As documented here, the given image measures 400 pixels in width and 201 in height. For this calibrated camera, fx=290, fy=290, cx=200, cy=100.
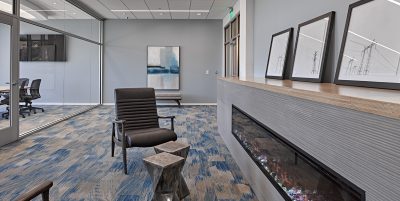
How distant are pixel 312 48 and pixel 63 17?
5.88 metres

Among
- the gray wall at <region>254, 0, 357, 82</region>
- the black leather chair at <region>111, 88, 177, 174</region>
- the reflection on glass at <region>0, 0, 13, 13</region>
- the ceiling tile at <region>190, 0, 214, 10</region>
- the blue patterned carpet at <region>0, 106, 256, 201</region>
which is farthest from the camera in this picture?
the ceiling tile at <region>190, 0, 214, 10</region>

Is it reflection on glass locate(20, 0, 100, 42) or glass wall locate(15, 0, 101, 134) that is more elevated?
reflection on glass locate(20, 0, 100, 42)

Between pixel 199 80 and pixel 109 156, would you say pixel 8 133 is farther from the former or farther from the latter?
pixel 199 80

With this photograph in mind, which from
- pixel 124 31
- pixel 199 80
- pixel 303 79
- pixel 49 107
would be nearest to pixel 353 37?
pixel 303 79

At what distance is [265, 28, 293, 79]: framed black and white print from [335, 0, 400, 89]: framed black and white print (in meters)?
1.23

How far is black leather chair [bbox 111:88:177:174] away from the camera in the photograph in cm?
316

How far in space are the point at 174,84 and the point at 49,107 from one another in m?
3.92

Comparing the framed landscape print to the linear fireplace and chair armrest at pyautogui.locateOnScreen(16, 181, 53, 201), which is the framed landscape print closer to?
the linear fireplace

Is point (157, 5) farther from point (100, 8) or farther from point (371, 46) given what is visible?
point (371, 46)

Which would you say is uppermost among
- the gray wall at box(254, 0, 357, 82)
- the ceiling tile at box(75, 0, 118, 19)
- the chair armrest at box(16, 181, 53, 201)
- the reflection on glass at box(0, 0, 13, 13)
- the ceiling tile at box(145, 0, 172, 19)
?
the ceiling tile at box(145, 0, 172, 19)

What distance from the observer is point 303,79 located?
103 inches

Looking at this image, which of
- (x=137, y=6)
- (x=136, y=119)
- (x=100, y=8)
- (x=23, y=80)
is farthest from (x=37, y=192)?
(x=100, y=8)

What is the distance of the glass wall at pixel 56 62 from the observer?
5.23 m

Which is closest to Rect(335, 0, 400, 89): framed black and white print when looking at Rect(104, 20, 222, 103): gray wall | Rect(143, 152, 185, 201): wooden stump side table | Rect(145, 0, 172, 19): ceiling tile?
Rect(143, 152, 185, 201): wooden stump side table
